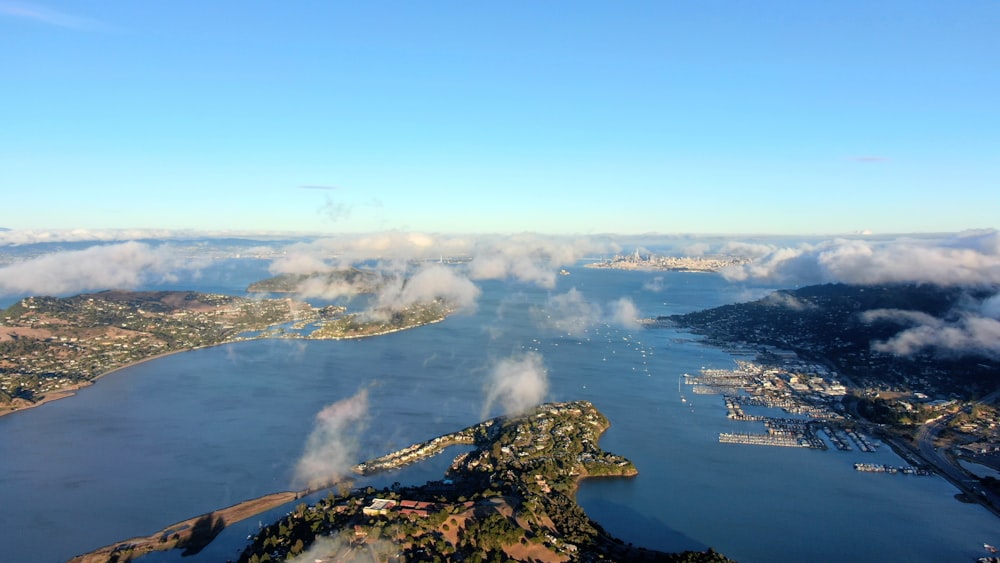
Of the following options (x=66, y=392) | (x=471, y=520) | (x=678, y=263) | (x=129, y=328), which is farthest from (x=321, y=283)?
(x=678, y=263)

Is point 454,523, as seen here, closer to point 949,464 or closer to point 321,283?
point 949,464

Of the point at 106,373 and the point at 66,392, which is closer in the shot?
the point at 66,392

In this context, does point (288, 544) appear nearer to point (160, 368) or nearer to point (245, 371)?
point (245, 371)

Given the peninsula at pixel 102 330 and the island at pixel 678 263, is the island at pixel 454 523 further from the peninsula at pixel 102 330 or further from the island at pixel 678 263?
the island at pixel 678 263

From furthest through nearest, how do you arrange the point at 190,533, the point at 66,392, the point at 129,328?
the point at 129,328 → the point at 66,392 → the point at 190,533

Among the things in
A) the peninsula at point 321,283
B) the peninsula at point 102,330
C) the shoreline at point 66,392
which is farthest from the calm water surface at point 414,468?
A: the peninsula at point 321,283

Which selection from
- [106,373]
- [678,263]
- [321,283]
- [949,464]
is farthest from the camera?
[678,263]

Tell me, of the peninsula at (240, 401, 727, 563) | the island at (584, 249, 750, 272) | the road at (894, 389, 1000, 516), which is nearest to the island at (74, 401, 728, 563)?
the peninsula at (240, 401, 727, 563)
